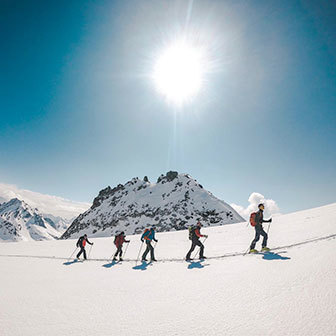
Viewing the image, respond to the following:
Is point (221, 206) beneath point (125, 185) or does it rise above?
beneath

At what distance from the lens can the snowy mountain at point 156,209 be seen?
84.5 m

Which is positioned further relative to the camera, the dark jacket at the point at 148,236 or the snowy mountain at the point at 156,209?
the snowy mountain at the point at 156,209

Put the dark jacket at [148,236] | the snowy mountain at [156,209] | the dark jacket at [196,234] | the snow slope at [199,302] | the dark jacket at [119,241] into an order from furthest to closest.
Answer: the snowy mountain at [156,209] < the dark jacket at [119,241] < the dark jacket at [148,236] < the dark jacket at [196,234] < the snow slope at [199,302]

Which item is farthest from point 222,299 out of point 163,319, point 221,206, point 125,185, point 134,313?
point 125,185

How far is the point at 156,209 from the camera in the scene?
98.7 meters

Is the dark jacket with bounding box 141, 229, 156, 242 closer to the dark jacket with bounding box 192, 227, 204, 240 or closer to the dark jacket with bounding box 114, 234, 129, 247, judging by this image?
the dark jacket with bounding box 114, 234, 129, 247

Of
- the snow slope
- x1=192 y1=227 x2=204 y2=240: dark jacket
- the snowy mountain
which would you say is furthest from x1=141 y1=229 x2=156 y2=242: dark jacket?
Result: the snowy mountain

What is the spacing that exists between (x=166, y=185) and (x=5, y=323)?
4470 inches

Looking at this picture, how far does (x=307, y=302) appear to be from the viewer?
3.32 meters

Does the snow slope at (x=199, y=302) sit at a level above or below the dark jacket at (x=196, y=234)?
below

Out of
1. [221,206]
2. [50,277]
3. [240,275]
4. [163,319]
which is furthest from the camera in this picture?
[221,206]

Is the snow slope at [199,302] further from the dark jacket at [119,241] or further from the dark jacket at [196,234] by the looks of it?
the dark jacket at [119,241]

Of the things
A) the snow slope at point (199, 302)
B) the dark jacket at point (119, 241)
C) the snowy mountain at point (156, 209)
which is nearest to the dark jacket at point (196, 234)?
the snow slope at point (199, 302)

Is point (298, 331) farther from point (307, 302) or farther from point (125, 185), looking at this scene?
point (125, 185)
